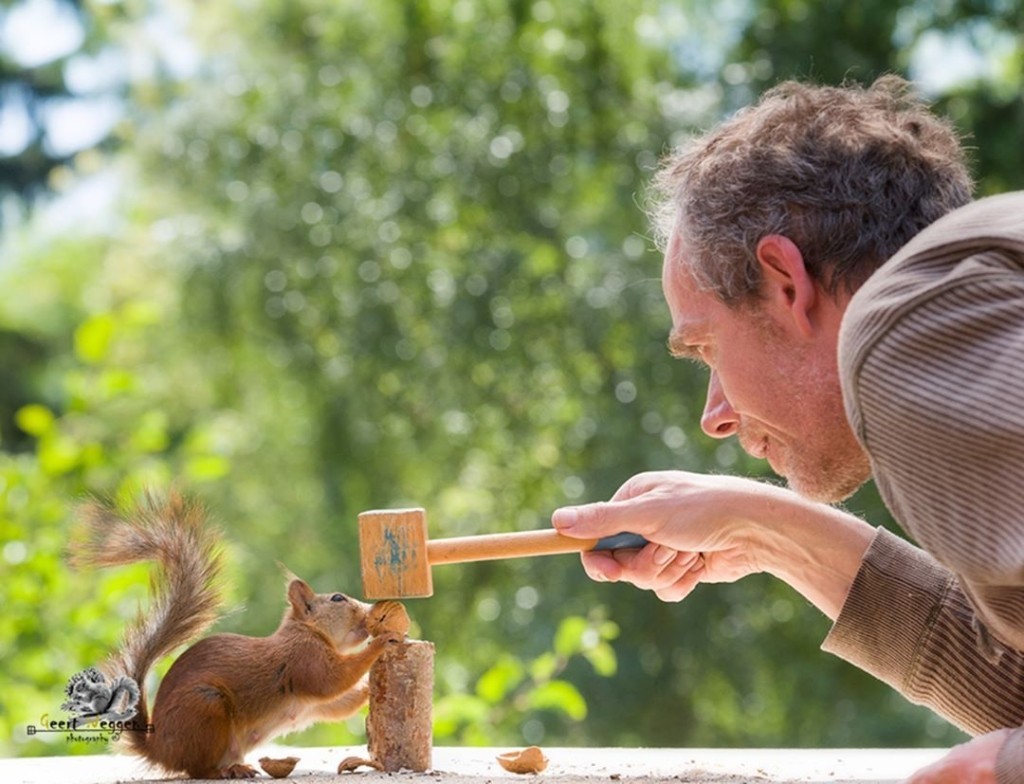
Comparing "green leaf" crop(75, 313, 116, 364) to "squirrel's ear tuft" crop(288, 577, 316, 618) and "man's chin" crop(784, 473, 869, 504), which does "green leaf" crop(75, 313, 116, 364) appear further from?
"man's chin" crop(784, 473, 869, 504)

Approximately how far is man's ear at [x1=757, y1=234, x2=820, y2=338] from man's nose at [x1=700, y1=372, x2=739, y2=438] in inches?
7.0

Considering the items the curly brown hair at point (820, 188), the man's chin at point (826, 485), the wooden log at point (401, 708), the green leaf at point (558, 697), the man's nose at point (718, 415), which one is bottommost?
the green leaf at point (558, 697)

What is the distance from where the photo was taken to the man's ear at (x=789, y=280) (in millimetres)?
1438

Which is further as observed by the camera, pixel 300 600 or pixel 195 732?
pixel 300 600

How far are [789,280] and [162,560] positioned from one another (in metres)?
0.83

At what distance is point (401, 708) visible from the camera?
165 centimetres

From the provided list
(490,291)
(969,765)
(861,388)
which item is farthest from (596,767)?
(490,291)

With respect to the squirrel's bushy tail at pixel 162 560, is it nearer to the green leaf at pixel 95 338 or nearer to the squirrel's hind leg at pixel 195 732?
the squirrel's hind leg at pixel 195 732

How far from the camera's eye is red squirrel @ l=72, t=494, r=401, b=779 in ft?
5.22

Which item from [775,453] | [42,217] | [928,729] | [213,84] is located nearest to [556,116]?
A: [213,84]

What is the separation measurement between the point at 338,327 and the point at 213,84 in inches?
46.4

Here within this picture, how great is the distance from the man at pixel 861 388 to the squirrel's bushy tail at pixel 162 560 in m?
0.44

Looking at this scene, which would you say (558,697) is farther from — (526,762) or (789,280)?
(789,280)

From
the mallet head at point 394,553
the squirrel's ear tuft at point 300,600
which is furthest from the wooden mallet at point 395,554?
the squirrel's ear tuft at point 300,600
